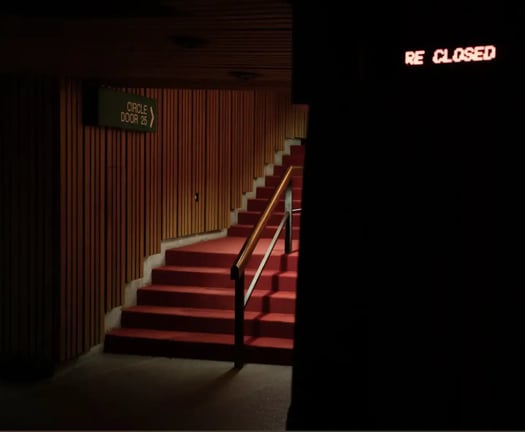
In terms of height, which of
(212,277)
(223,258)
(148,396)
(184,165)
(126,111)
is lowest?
(148,396)

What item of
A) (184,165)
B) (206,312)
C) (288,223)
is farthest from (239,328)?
(184,165)

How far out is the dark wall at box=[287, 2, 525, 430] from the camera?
2.86m

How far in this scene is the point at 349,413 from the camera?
3139mm

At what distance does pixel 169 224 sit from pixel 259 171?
2.64m

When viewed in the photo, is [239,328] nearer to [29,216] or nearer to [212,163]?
[29,216]

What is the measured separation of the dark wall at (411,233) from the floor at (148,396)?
198cm

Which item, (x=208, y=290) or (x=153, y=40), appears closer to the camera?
(x=153, y=40)

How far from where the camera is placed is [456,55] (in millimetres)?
2900

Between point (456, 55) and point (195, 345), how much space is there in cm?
423

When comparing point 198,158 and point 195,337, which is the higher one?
point 198,158

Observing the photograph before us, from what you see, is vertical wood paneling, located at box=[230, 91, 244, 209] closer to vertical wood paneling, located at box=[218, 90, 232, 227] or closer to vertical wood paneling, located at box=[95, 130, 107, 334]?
vertical wood paneling, located at box=[218, 90, 232, 227]

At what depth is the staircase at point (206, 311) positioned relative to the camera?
21.4ft

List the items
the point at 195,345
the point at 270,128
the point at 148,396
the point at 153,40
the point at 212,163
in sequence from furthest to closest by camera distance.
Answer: the point at 270,128 < the point at 212,163 < the point at 195,345 < the point at 148,396 < the point at 153,40

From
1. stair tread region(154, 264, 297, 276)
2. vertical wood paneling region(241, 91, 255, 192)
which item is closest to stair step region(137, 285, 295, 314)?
stair tread region(154, 264, 297, 276)
